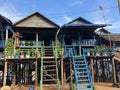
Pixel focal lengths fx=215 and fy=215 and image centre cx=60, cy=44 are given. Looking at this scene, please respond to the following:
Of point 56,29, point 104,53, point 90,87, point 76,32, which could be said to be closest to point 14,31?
point 56,29

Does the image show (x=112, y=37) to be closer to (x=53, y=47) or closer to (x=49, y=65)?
(x=53, y=47)

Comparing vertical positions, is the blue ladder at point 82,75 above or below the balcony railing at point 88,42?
below

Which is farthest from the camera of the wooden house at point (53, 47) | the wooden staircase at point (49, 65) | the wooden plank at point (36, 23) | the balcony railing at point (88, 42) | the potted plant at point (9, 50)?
the balcony railing at point (88, 42)

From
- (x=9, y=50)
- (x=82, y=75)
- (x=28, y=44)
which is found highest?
(x=28, y=44)

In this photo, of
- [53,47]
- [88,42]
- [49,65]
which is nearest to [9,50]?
[49,65]

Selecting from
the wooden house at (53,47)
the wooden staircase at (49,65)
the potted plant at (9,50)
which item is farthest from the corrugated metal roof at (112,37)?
the potted plant at (9,50)

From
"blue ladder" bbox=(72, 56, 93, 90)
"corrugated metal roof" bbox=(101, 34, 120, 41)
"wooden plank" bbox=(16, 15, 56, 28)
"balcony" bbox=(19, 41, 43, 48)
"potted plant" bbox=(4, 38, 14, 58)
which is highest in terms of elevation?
"wooden plank" bbox=(16, 15, 56, 28)

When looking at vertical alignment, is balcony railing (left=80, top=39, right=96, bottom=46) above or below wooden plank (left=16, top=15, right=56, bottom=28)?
below

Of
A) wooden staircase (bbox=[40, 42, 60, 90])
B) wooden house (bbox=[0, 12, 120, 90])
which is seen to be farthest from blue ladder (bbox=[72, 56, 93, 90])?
wooden staircase (bbox=[40, 42, 60, 90])

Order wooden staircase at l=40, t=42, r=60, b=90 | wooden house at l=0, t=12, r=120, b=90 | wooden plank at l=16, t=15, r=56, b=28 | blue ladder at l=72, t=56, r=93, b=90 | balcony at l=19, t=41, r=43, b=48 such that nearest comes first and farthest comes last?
blue ladder at l=72, t=56, r=93, b=90
wooden staircase at l=40, t=42, r=60, b=90
wooden house at l=0, t=12, r=120, b=90
balcony at l=19, t=41, r=43, b=48
wooden plank at l=16, t=15, r=56, b=28

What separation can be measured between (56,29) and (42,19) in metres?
1.88

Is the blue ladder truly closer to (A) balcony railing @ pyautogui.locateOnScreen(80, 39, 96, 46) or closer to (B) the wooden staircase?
(B) the wooden staircase

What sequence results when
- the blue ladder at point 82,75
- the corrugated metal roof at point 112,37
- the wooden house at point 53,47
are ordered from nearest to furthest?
the blue ladder at point 82,75
the wooden house at point 53,47
the corrugated metal roof at point 112,37

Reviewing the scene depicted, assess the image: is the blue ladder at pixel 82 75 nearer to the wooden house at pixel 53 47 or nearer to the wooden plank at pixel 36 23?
the wooden house at pixel 53 47
